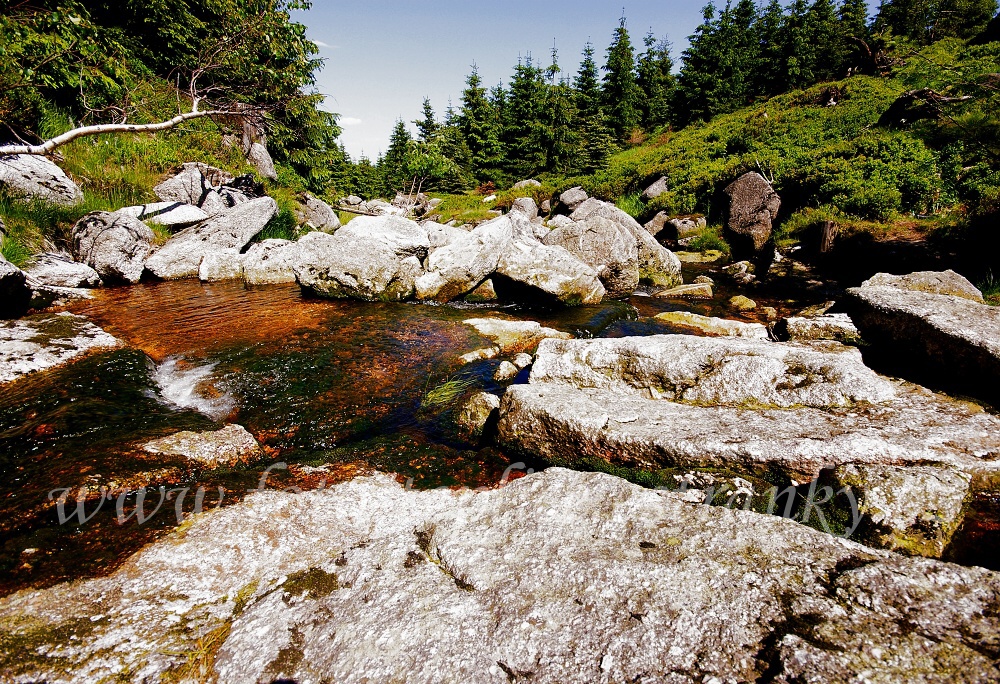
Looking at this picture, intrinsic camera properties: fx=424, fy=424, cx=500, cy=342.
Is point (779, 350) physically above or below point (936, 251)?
below

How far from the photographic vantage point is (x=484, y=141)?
44.9 metres

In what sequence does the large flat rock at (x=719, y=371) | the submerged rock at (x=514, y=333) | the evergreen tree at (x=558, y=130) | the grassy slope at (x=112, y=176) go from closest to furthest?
1. the large flat rock at (x=719, y=371)
2. the submerged rock at (x=514, y=333)
3. the grassy slope at (x=112, y=176)
4. the evergreen tree at (x=558, y=130)

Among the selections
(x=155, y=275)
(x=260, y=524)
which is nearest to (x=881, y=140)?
(x=260, y=524)

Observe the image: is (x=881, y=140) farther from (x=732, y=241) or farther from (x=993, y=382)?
(x=993, y=382)

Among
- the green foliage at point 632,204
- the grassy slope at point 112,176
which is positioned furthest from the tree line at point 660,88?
the grassy slope at point 112,176

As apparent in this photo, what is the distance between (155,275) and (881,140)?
30.0 m

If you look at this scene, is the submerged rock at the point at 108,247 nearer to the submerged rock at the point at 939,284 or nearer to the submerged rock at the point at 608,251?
the submerged rock at the point at 608,251

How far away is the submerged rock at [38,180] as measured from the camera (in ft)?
39.4

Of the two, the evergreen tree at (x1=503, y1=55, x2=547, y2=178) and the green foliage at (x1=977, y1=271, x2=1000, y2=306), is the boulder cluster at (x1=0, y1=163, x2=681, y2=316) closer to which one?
the green foliage at (x1=977, y1=271, x2=1000, y2=306)

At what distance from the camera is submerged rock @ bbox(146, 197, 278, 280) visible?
13.6 metres

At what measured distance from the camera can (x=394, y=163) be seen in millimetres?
58781

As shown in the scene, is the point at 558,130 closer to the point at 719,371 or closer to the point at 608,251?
the point at 608,251

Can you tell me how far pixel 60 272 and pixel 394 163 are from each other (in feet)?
175

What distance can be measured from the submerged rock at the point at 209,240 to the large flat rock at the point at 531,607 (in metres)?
13.5
